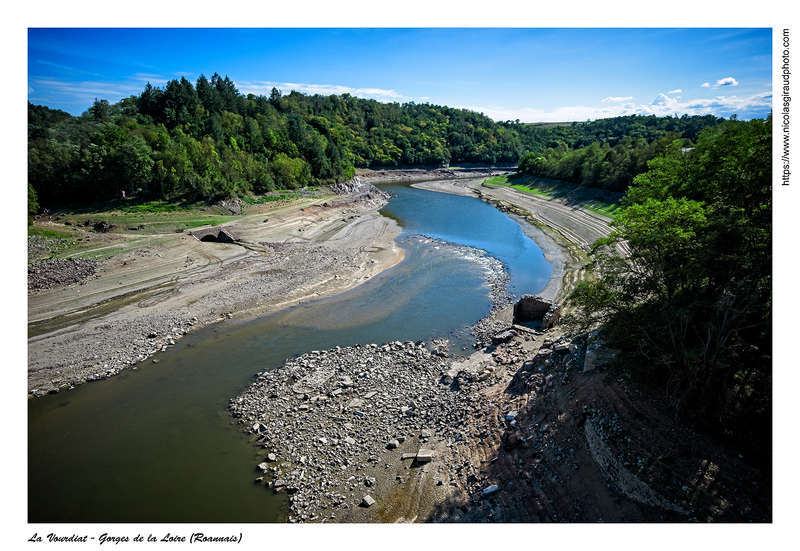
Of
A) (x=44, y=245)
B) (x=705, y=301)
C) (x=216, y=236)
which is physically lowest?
(x=44, y=245)

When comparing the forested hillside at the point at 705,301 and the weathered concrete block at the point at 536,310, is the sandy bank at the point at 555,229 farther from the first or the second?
the forested hillside at the point at 705,301

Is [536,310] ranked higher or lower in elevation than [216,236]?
lower

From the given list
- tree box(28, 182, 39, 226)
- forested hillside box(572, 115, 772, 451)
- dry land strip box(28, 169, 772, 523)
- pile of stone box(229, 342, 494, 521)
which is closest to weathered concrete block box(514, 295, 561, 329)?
dry land strip box(28, 169, 772, 523)

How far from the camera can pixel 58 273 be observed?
2902 centimetres

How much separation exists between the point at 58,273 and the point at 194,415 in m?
21.8

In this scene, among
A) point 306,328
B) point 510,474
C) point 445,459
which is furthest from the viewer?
point 306,328

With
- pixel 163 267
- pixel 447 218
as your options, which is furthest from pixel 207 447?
pixel 447 218

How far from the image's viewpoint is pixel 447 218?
62125mm

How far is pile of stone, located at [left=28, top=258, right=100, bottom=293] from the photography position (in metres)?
27.6

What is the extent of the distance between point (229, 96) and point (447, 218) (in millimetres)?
61033

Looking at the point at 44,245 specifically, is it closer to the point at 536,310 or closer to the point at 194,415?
the point at 194,415

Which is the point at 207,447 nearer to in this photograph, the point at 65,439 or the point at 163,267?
the point at 65,439

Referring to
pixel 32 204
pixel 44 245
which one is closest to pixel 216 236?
pixel 44 245

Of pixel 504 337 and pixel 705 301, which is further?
pixel 504 337
